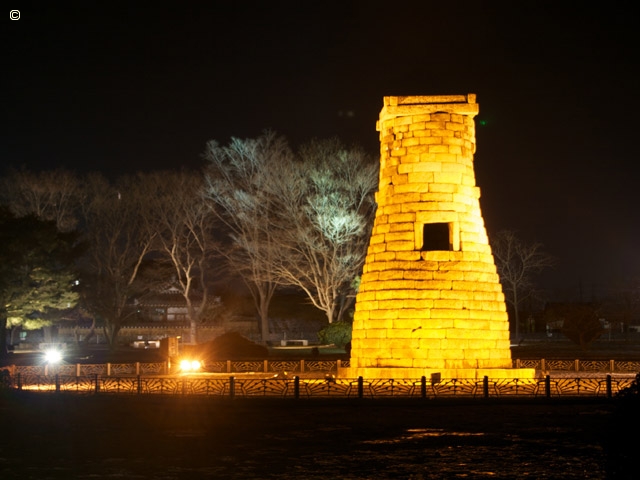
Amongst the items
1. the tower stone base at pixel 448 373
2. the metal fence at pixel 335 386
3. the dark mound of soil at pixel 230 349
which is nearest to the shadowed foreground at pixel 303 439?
the metal fence at pixel 335 386

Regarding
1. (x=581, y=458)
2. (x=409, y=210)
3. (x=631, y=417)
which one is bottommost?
(x=581, y=458)

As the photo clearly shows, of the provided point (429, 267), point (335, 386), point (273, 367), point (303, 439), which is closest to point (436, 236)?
point (429, 267)

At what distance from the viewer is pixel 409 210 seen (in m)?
22.7

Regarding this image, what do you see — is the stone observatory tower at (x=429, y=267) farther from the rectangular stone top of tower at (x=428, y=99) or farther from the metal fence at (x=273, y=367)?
the metal fence at (x=273, y=367)

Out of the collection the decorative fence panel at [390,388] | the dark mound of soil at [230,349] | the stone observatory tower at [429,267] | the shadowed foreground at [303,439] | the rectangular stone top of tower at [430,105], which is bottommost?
the shadowed foreground at [303,439]

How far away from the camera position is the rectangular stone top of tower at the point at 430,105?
22.8 m

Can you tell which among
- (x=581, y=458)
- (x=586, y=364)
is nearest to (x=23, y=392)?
(x=581, y=458)

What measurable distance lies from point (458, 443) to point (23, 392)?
39.5 feet

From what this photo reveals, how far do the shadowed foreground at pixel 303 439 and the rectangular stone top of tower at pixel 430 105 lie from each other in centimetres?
830

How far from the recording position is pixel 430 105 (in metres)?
22.8

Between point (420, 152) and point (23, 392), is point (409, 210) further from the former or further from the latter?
point (23, 392)

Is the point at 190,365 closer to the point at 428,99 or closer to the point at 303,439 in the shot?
the point at 428,99

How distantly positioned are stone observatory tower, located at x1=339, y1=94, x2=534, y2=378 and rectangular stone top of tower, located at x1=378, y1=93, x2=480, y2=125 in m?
0.03

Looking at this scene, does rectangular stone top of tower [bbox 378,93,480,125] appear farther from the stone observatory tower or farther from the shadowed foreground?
the shadowed foreground
